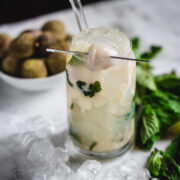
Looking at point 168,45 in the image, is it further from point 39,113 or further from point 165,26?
point 39,113

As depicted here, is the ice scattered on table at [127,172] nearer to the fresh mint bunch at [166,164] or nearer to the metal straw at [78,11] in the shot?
the fresh mint bunch at [166,164]

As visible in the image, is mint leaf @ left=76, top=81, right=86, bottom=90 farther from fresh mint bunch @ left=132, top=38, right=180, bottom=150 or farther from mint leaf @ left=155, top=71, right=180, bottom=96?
mint leaf @ left=155, top=71, right=180, bottom=96

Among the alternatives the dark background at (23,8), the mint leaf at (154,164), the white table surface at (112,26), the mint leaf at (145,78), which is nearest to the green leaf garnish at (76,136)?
the white table surface at (112,26)

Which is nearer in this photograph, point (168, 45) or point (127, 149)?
point (127, 149)

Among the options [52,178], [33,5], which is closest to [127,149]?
[52,178]

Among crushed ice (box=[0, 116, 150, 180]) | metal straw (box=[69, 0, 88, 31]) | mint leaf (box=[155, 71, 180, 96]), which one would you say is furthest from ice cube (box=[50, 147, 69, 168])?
mint leaf (box=[155, 71, 180, 96])

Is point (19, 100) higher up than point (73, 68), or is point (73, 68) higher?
point (73, 68)
